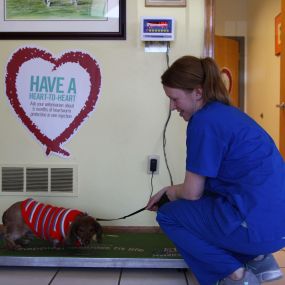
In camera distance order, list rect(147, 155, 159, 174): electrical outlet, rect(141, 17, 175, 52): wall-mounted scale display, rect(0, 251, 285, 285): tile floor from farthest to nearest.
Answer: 1. rect(147, 155, 159, 174): electrical outlet
2. rect(141, 17, 175, 52): wall-mounted scale display
3. rect(0, 251, 285, 285): tile floor

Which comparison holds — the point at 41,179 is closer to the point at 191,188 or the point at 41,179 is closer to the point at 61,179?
the point at 61,179

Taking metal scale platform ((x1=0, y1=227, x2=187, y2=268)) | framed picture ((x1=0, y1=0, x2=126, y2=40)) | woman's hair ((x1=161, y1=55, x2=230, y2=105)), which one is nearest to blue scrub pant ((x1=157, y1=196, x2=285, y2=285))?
metal scale platform ((x1=0, y1=227, x2=187, y2=268))

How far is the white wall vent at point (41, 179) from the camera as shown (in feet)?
8.18

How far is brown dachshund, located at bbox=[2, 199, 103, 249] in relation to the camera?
6.43 ft

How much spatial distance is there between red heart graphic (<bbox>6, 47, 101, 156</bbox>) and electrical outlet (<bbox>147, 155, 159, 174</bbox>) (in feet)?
1.54

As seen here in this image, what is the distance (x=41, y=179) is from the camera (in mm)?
2492

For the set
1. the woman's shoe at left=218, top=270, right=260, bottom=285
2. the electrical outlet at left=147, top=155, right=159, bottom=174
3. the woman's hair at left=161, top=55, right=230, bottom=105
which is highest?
the woman's hair at left=161, top=55, right=230, bottom=105

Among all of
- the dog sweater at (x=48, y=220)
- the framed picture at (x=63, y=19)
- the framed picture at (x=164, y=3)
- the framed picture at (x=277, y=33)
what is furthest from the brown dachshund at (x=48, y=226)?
the framed picture at (x=277, y=33)

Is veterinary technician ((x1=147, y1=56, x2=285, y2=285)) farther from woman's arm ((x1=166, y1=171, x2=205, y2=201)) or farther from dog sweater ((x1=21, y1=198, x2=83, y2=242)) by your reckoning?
dog sweater ((x1=21, y1=198, x2=83, y2=242))

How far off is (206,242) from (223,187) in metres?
0.22

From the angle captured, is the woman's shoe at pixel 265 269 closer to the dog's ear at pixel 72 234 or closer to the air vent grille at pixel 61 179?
the dog's ear at pixel 72 234

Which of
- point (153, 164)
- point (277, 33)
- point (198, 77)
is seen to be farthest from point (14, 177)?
point (277, 33)

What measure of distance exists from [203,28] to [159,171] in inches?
A: 35.2

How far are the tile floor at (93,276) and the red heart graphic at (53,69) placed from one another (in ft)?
2.47
